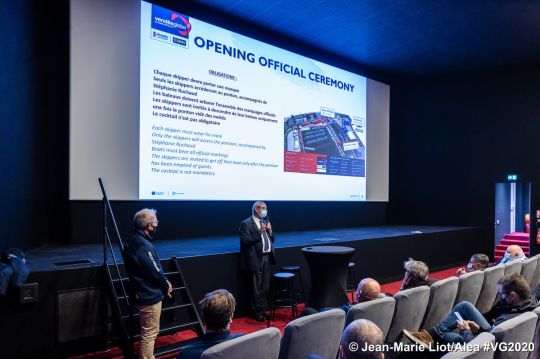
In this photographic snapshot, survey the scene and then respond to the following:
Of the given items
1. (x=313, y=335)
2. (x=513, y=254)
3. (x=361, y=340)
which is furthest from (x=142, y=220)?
(x=513, y=254)

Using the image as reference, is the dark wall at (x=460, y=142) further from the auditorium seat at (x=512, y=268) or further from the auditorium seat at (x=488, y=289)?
the auditorium seat at (x=488, y=289)

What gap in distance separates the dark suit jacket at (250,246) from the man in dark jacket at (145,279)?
1526 mm

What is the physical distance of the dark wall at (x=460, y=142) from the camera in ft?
29.4

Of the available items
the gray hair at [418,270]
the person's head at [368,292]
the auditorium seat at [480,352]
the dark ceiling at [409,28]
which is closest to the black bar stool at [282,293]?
the gray hair at [418,270]

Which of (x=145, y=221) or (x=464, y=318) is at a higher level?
(x=145, y=221)

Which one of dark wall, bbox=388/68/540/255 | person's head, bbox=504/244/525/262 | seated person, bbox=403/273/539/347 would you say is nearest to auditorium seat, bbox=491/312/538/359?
seated person, bbox=403/273/539/347

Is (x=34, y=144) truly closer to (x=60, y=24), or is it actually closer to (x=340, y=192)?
(x=60, y=24)

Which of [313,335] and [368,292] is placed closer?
[313,335]

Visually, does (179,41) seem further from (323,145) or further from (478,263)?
(478,263)

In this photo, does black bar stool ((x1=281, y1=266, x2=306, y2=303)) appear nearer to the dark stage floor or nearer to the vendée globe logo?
the dark stage floor

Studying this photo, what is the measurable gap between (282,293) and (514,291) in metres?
3.10

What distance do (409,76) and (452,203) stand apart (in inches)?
127

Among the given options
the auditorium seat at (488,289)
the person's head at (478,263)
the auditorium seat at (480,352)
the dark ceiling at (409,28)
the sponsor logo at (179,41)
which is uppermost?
the dark ceiling at (409,28)

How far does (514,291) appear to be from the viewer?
2.59 meters
